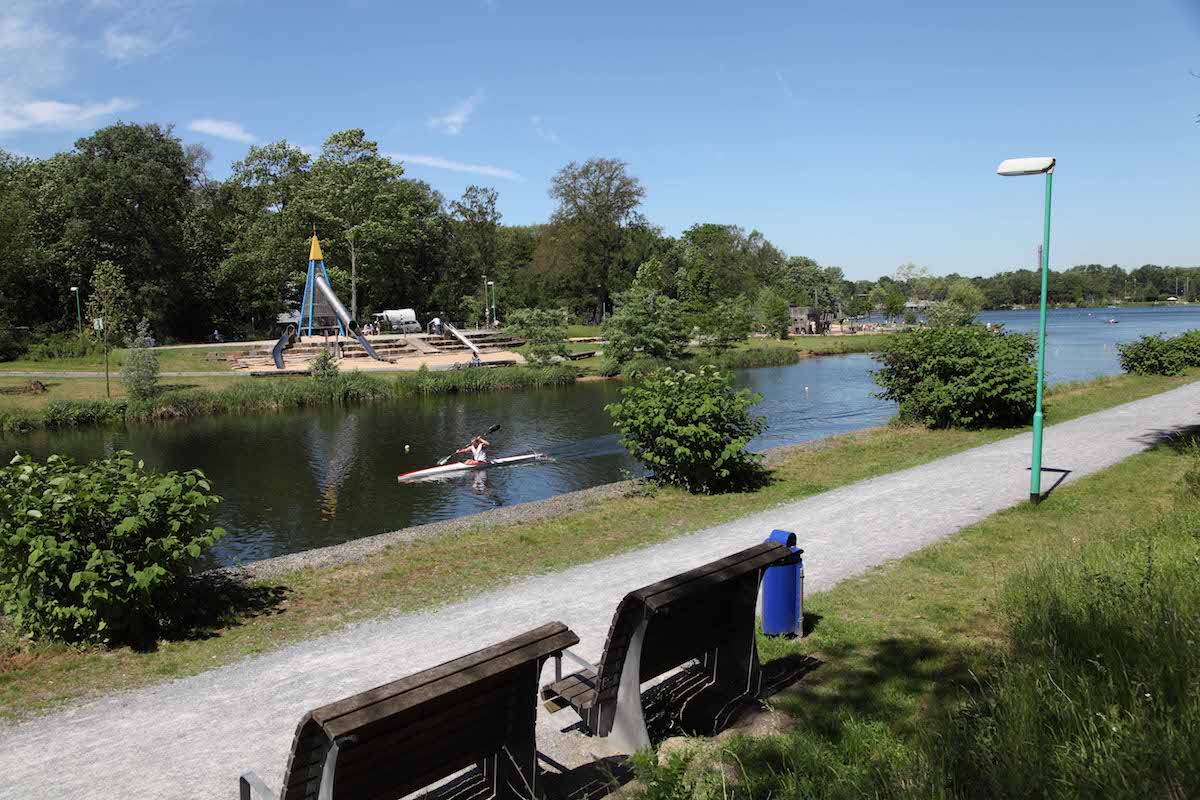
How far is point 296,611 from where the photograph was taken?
784 cm

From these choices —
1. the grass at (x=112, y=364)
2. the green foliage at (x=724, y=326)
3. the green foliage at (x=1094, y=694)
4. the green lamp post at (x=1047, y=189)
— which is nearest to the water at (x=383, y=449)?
the green lamp post at (x=1047, y=189)

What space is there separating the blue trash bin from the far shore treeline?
159ft

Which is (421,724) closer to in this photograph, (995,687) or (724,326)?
(995,687)

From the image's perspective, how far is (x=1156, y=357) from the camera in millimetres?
28953

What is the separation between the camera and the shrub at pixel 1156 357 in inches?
1131

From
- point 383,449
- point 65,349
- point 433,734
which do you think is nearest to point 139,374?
point 383,449

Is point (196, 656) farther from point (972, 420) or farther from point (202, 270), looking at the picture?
point (202, 270)

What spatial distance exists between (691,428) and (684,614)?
7.73m

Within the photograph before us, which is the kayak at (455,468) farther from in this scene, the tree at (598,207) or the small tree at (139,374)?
the tree at (598,207)

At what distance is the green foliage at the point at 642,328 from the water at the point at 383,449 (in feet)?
21.6

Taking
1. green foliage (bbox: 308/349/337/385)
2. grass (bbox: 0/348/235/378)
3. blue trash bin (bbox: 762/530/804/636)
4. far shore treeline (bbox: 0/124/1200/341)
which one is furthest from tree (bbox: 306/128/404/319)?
blue trash bin (bbox: 762/530/804/636)

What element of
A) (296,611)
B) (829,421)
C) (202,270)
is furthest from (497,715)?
(202,270)

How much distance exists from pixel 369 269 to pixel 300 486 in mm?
40885

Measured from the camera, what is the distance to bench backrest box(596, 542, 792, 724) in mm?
4305
